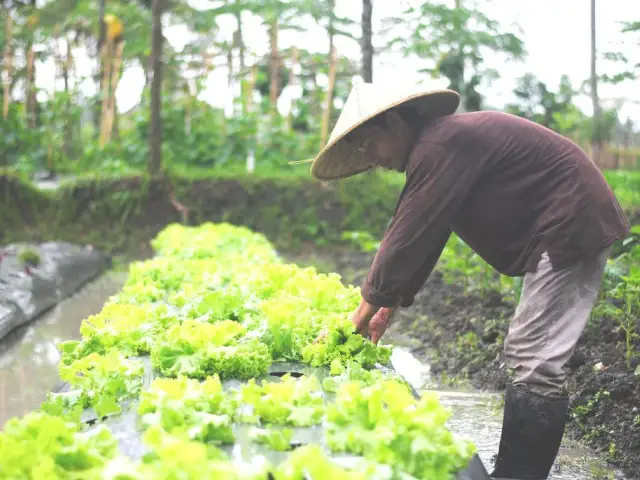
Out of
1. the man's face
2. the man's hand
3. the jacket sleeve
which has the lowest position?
the man's hand

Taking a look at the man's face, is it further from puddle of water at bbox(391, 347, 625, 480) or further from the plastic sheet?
puddle of water at bbox(391, 347, 625, 480)

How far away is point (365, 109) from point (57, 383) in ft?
11.1

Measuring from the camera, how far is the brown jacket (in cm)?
293

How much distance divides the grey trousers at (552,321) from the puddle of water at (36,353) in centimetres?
249

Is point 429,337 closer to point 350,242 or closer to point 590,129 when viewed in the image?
point 350,242

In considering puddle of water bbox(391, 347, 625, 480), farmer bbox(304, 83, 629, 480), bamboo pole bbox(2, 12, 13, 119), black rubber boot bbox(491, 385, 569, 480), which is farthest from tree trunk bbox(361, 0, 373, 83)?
black rubber boot bbox(491, 385, 569, 480)

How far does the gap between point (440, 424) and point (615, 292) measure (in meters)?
2.77

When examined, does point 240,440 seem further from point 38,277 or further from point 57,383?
point 38,277

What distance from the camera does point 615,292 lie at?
4477mm

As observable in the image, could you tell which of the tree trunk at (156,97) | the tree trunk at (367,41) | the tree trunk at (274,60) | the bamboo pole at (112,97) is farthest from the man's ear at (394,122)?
the bamboo pole at (112,97)

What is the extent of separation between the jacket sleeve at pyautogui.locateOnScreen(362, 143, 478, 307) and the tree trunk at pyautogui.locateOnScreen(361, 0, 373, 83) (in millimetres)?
8860

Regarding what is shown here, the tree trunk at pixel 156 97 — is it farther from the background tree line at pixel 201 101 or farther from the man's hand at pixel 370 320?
the man's hand at pixel 370 320

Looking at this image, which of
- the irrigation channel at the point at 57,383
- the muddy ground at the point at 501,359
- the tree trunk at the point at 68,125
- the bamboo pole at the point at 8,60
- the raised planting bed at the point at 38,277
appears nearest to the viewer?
the irrigation channel at the point at 57,383

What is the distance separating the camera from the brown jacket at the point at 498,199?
2.93 metres
